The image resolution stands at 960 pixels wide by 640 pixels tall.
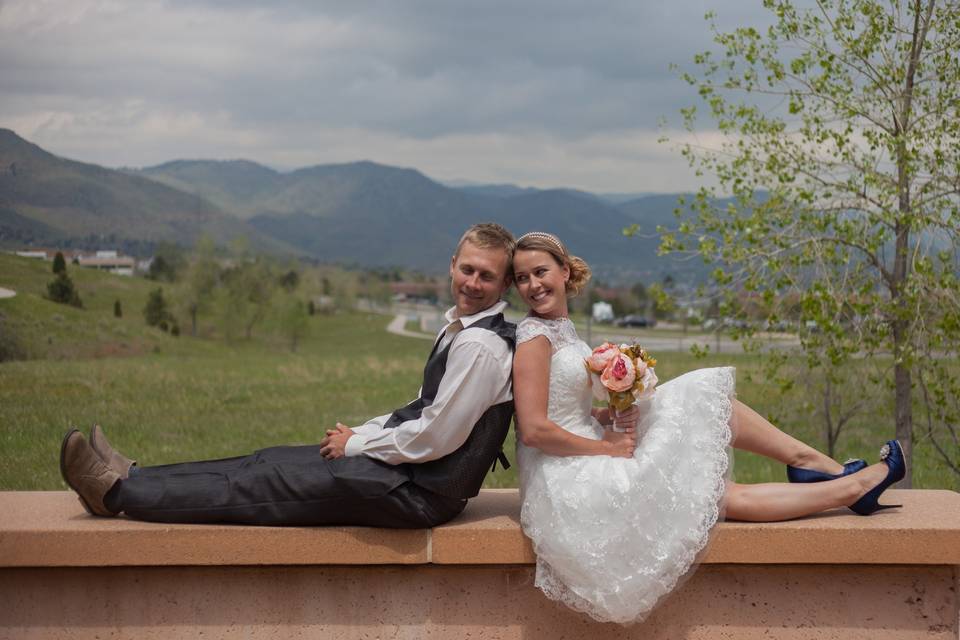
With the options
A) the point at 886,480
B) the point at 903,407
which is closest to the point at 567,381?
the point at 886,480

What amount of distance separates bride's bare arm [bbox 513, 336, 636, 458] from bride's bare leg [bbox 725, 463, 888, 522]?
50 cm

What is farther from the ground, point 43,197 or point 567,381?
point 43,197

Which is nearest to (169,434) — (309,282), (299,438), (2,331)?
(299,438)

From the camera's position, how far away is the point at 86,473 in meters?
A: 4.11

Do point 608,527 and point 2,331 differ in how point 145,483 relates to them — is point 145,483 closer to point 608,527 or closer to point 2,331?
point 608,527

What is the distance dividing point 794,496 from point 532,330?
4.22 feet

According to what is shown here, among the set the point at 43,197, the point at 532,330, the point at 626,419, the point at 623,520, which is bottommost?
the point at 623,520

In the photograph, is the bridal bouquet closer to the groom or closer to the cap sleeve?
the cap sleeve

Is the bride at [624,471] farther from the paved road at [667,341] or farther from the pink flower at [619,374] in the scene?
the paved road at [667,341]

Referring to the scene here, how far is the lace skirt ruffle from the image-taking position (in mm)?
3939

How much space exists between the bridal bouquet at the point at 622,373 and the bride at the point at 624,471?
101 millimetres

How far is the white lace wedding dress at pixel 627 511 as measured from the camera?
3.94 m

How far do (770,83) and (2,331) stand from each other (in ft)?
48.2

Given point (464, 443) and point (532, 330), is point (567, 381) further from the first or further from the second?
point (464, 443)
